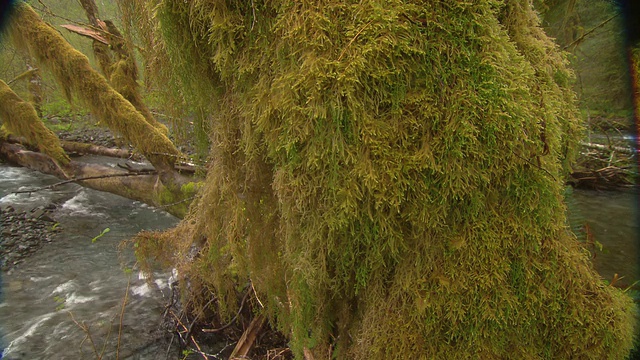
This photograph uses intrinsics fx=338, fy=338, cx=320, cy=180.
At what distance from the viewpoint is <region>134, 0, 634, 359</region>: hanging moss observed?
1.20 m

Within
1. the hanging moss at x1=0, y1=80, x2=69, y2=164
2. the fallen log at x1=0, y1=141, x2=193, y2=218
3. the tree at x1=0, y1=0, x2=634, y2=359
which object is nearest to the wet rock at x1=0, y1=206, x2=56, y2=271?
the fallen log at x1=0, y1=141, x2=193, y2=218

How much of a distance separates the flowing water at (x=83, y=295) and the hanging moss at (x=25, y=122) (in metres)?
1.59

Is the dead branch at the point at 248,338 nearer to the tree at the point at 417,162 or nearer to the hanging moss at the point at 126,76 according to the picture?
the tree at the point at 417,162

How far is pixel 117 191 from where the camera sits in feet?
20.2

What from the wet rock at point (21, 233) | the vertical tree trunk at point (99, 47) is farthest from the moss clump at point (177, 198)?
the vertical tree trunk at point (99, 47)

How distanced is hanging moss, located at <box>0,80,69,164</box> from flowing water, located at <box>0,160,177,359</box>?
1.59m

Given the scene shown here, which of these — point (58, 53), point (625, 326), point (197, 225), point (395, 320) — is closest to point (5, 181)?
point (58, 53)

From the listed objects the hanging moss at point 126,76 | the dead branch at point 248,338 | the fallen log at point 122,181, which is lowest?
the dead branch at point 248,338

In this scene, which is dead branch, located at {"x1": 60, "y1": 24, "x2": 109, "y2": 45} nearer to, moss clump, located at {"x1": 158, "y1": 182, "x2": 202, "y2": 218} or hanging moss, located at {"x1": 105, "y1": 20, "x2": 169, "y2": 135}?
hanging moss, located at {"x1": 105, "y1": 20, "x2": 169, "y2": 135}

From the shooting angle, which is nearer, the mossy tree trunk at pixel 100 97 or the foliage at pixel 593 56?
the mossy tree trunk at pixel 100 97

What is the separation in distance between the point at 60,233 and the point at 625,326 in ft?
26.6

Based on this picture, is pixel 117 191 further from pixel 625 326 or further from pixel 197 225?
pixel 625 326

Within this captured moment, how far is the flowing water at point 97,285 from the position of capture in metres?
3.55

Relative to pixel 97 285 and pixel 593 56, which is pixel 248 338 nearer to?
pixel 97 285
